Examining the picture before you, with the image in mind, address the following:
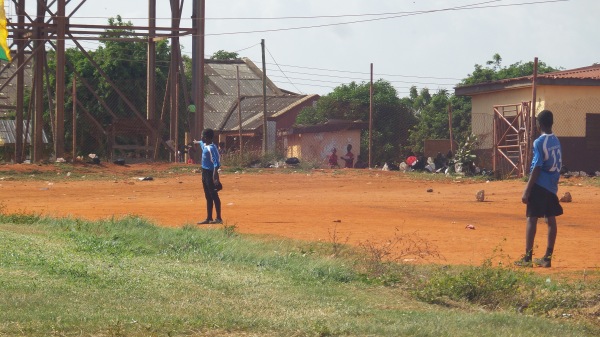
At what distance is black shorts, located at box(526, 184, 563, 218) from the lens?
35.0 feet

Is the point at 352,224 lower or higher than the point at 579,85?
lower

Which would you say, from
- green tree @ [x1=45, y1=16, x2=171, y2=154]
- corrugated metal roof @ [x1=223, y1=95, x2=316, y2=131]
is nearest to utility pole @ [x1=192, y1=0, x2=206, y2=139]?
green tree @ [x1=45, y1=16, x2=171, y2=154]

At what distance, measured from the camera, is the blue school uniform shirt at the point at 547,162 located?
10734 millimetres

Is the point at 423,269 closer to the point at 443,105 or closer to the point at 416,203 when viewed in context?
the point at 416,203

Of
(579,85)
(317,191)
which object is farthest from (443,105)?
(317,191)

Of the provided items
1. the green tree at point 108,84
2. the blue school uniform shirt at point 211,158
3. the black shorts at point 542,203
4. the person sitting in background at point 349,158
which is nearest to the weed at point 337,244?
the black shorts at point 542,203

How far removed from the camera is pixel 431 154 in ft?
113

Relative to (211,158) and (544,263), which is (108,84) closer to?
(211,158)

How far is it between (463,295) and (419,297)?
17.0 inches

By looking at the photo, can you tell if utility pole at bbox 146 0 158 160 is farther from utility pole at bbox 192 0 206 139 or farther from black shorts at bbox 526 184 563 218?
black shorts at bbox 526 184 563 218

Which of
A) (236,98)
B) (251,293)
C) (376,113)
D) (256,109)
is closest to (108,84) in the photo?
(376,113)

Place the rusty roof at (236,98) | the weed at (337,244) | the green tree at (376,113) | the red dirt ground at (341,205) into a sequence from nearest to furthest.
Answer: the weed at (337,244) → the red dirt ground at (341,205) → the green tree at (376,113) → the rusty roof at (236,98)

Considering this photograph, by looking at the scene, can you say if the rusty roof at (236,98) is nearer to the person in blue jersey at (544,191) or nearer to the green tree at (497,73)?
the green tree at (497,73)

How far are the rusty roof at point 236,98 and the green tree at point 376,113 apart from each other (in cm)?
404
